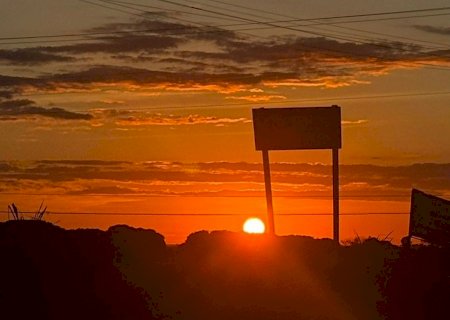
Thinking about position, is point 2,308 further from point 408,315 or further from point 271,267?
point 271,267

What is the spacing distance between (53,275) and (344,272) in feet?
51.6

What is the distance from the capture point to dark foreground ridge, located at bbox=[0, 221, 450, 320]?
25594 mm

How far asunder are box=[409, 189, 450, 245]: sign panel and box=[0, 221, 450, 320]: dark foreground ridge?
1.47 m

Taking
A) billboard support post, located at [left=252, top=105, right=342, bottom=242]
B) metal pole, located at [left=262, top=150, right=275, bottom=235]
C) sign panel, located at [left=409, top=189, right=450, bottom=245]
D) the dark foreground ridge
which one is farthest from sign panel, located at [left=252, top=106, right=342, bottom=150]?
sign panel, located at [left=409, top=189, right=450, bottom=245]

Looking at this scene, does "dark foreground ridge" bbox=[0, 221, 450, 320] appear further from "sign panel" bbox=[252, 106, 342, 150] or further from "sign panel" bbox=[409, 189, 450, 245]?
"sign panel" bbox=[252, 106, 342, 150]

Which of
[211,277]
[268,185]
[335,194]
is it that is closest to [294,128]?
[268,185]

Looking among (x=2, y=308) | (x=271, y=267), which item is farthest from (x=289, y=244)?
(x=2, y=308)

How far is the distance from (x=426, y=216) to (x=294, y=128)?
7.14 m

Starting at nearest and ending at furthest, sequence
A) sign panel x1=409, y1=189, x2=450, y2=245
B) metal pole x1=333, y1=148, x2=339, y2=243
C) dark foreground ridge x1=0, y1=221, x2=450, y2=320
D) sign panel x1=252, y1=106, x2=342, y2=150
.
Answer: dark foreground ridge x1=0, y1=221, x2=450, y2=320
sign panel x1=409, y1=189, x2=450, y2=245
sign panel x1=252, y1=106, x2=342, y2=150
metal pole x1=333, y1=148, x2=339, y2=243

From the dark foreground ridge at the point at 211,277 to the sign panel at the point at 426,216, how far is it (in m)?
1.47

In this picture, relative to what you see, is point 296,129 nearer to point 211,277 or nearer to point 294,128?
point 294,128

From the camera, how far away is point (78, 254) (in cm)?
2739

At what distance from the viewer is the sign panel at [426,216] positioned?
42.6m

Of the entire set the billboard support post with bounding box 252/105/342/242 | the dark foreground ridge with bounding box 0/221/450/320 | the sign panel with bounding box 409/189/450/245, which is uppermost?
the billboard support post with bounding box 252/105/342/242
